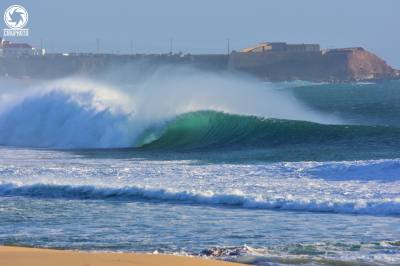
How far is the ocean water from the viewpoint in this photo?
40.6 ft

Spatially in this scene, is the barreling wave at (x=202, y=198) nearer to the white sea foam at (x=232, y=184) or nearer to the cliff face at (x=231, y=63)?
the white sea foam at (x=232, y=184)

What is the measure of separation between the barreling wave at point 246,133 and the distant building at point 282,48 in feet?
272

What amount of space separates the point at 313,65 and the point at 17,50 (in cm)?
3729

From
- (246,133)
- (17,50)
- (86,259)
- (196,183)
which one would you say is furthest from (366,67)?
(86,259)

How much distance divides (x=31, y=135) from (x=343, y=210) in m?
21.3

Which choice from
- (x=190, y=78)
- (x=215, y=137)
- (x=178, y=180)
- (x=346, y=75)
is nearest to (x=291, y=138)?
(x=215, y=137)

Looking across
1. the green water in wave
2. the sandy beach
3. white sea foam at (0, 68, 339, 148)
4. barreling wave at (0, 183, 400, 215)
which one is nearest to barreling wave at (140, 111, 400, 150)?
the green water in wave

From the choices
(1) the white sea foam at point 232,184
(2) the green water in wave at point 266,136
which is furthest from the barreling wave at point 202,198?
(2) the green water in wave at point 266,136

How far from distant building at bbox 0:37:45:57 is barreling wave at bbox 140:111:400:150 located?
93752mm

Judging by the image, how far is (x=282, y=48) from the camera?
117562 millimetres

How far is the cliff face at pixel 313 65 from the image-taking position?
114m

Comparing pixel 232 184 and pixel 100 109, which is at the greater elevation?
pixel 100 109

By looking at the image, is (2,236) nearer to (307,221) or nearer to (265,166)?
(307,221)

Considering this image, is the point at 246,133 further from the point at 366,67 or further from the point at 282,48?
the point at 366,67
